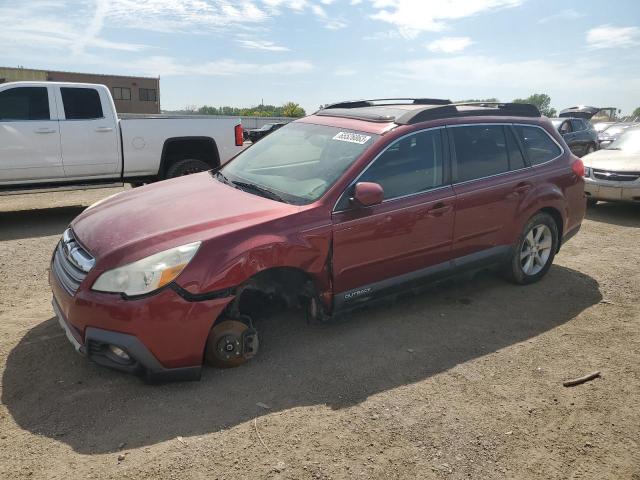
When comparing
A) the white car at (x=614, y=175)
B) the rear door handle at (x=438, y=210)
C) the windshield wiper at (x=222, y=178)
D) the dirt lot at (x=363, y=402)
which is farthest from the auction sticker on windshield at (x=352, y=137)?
the white car at (x=614, y=175)

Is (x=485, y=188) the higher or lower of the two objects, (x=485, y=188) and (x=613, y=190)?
the higher

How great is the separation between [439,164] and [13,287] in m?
4.05

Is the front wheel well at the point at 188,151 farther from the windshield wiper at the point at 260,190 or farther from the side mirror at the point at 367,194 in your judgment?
the side mirror at the point at 367,194

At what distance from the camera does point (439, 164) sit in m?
4.24

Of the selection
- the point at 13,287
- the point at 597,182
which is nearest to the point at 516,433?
the point at 13,287

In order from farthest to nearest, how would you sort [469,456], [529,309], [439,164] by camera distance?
[529,309], [439,164], [469,456]

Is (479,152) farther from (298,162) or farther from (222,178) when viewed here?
(222,178)

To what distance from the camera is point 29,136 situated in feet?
24.9

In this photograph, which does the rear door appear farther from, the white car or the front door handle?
the white car

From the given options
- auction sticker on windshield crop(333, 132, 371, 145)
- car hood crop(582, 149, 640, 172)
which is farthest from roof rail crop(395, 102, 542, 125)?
car hood crop(582, 149, 640, 172)

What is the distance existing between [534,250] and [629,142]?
6.30m

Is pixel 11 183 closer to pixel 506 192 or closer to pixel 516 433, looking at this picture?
pixel 506 192

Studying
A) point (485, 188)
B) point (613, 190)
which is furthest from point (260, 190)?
point (613, 190)

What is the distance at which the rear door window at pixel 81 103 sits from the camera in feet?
25.9
